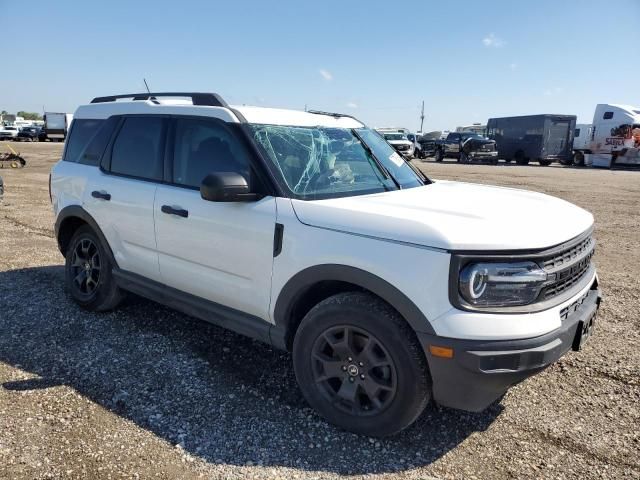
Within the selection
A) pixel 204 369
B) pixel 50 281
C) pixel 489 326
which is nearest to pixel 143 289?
pixel 204 369

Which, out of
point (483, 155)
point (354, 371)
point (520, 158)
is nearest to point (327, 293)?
point (354, 371)

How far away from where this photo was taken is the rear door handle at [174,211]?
3402mm

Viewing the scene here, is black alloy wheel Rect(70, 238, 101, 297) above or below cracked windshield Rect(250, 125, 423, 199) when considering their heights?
below

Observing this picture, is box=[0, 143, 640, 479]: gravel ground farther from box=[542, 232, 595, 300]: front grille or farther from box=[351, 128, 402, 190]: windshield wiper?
box=[351, 128, 402, 190]: windshield wiper

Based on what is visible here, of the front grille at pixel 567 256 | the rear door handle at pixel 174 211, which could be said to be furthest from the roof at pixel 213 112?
the front grille at pixel 567 256

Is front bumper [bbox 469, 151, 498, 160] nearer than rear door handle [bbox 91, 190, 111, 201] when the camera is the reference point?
No

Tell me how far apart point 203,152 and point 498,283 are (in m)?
2.18

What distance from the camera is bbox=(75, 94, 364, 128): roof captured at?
3369mm

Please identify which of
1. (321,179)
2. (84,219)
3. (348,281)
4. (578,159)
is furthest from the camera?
(578,159)

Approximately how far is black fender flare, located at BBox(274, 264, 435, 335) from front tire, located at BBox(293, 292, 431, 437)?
0.10 meters

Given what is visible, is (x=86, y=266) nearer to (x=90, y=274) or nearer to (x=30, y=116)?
(x=90, y=274)

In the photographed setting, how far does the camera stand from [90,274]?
4.48 m

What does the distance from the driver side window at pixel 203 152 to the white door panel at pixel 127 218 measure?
12.5 inches

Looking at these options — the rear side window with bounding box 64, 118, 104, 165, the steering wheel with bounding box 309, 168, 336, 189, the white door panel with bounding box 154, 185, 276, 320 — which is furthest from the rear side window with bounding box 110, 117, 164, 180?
the steering wheel with bounding box 309, 168, 336, 189
